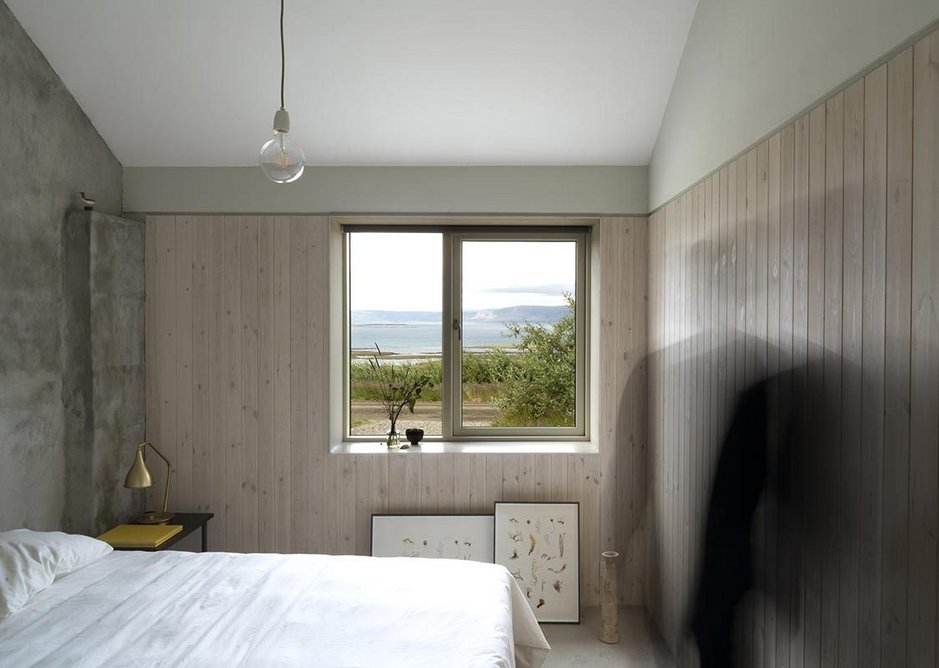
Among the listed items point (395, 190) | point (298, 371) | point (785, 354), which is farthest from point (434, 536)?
point (785, 354)

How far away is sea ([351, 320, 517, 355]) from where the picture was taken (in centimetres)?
417

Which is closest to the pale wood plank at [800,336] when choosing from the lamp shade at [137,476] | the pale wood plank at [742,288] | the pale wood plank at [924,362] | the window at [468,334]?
the pale wood plank at [742,288]

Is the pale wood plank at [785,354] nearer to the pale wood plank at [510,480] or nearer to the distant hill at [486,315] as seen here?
the pale wood plank at [510,480]

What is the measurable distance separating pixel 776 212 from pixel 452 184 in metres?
2.04

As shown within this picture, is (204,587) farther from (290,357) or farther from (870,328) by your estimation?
(870,328)

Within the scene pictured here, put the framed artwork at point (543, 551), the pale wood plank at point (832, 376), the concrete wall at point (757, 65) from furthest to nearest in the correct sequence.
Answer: the framed artwork at point (543, 551) < the pale wood plank at point (832, 376) < the concrete wall at point (757, 65)

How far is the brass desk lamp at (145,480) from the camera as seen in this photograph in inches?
130

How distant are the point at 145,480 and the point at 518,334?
7.07ft

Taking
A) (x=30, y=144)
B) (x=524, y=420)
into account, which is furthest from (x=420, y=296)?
(x=30, y=144)

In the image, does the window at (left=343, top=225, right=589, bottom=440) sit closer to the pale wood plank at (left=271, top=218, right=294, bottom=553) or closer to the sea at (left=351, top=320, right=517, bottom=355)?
the sea at (left=351, top=320, right=517, bottom=355)

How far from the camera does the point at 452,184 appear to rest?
3816 millimetres

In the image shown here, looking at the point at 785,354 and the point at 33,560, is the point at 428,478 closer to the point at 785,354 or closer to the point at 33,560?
the point at 33,560

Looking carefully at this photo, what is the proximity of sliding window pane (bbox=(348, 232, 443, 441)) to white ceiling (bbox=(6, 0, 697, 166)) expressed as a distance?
60cm

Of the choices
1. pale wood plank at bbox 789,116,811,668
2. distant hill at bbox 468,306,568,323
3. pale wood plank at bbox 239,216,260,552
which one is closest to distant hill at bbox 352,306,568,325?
distant hill at bbox 468,306,568,323
